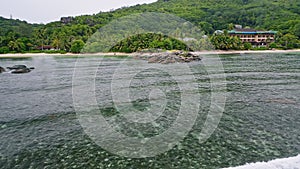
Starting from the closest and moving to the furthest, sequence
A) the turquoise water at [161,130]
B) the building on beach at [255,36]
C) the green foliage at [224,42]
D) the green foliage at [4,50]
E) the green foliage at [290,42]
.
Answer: the turquoise water at [161,130], the green foliage at [224,42], the green foliage at [290,42], the green foliage at [4,50], the building on beach at [255,36]

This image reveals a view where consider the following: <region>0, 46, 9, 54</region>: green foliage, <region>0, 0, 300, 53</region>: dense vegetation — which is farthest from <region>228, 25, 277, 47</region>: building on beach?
<region>0, 46, 9, 54</region>: green foliage

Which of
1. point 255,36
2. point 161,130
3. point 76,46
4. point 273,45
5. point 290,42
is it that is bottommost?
point 161,130

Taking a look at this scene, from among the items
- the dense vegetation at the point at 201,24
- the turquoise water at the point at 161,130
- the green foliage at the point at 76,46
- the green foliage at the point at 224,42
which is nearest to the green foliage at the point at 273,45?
the dense vegetation at the point at 201,24

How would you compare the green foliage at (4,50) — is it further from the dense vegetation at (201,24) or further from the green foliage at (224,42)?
the green foliage at (224,42)

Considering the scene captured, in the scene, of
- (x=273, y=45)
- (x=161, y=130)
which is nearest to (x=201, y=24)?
(x=273, y=45)

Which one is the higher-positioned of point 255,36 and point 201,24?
point 201,24

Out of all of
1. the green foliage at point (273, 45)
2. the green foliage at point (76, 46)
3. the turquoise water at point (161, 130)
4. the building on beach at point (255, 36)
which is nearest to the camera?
the turquoise water at point (161, 130)

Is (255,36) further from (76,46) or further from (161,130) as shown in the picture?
(161,130)

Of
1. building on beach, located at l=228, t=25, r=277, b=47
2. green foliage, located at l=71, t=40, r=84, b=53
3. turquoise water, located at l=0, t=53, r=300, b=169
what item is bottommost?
turquoise water, located at l=0, t=53, r=300, b=169

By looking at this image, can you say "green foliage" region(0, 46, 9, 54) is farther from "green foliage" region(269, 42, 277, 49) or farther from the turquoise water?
"green foliage" region(269, 42, 277, 49)

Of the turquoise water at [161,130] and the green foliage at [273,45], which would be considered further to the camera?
the green foliage at [273,45]
